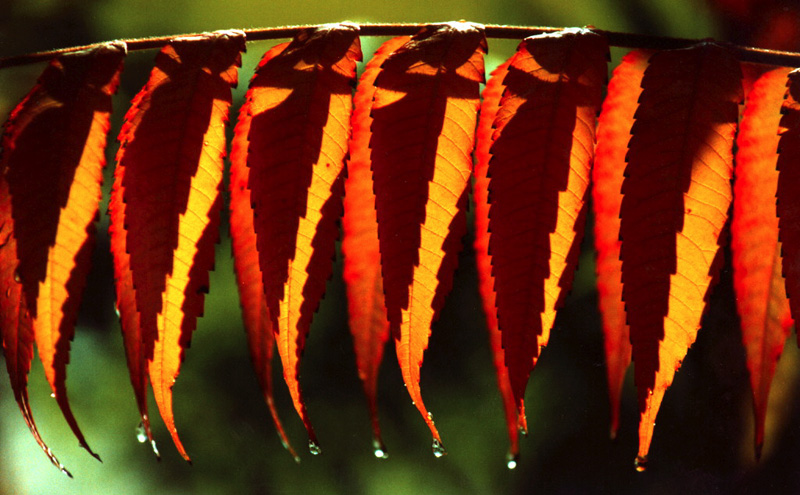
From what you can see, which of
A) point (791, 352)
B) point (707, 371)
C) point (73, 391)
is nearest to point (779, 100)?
point (791, 352)

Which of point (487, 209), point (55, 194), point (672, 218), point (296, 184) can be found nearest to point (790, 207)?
point (672, 218)

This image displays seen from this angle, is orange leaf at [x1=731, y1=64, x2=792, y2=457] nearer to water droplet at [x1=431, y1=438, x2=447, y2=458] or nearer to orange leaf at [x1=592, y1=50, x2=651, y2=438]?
orange leaf at [x1=592, y1=50, x2=651, y2=438]

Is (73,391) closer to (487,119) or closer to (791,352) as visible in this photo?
(487,119)

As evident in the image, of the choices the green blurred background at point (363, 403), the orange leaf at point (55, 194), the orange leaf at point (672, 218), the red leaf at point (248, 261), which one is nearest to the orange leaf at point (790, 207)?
the orange leaf at point (672, 218)

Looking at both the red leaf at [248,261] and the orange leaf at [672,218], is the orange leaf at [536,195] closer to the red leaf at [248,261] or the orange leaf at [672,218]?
the orange leaf at [672,218]

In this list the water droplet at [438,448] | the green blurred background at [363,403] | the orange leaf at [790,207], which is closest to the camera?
the orange leaf at [790,207]

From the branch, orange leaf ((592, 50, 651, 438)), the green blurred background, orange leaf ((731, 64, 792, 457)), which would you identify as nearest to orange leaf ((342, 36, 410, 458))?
the branch

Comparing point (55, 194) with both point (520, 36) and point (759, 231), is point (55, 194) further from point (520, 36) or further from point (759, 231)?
point (759, 231)
